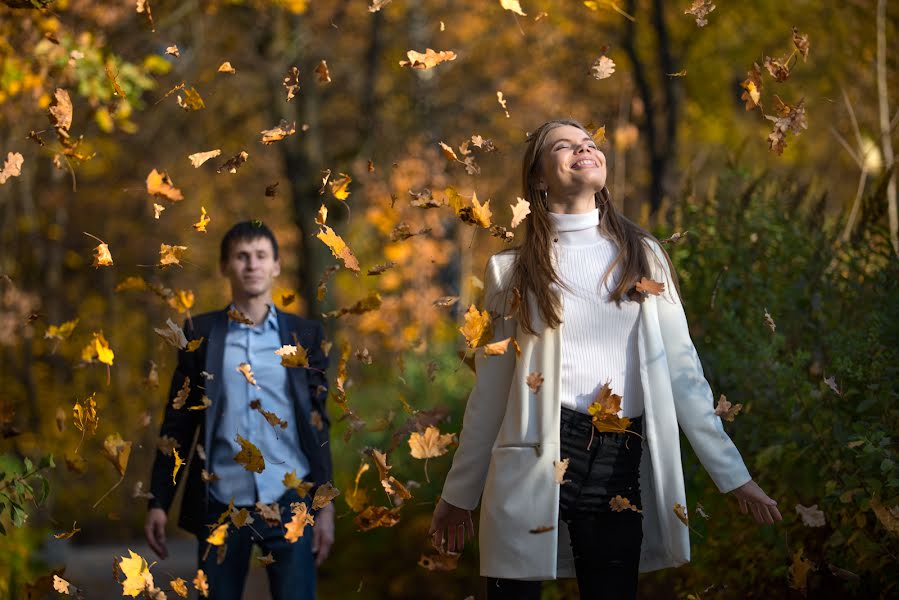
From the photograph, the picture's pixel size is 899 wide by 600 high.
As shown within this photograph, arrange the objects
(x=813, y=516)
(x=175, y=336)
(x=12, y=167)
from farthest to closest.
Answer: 1. (x=175, y=336)
2. (x=12, y=167)
3. (x=813, y=516)

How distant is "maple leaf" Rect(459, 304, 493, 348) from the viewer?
326cm

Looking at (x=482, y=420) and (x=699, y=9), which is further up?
(x=699, y=9)

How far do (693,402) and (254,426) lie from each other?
169 centimetres

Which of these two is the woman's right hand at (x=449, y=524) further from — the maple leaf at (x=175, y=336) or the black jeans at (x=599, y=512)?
the maple leaf at (x=175, y=336)

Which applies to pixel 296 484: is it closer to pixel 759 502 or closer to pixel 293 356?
pixel 293 356

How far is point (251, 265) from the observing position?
4.39 meters

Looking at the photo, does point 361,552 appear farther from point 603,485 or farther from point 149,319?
point 149,319

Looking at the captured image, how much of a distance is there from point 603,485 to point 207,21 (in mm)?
13373

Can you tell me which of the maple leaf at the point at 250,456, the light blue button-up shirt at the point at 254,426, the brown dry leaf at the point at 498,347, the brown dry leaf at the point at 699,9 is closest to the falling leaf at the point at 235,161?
the light blue button-up shirt at the point at 254,426

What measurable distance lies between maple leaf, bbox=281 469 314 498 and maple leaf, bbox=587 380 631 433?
1.30 m

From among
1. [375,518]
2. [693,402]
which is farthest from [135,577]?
[693,402]

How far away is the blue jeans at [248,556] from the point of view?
4.14 meters

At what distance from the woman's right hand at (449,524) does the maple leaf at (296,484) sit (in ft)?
2.63

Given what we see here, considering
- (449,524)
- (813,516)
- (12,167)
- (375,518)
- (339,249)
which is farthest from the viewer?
(12,167)
